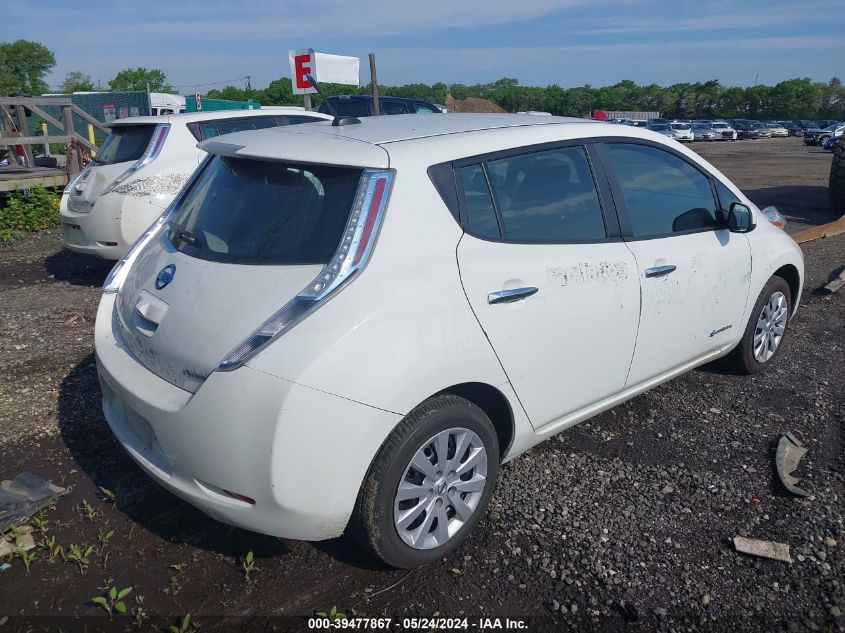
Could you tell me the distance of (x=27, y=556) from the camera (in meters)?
2.93

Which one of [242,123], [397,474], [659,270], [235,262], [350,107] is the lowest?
[397,474]

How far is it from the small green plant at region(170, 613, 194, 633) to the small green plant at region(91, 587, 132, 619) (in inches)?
9.0

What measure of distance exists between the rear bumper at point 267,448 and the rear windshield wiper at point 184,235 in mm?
688

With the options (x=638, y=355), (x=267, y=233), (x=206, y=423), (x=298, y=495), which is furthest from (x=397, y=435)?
(x=638, y=355)

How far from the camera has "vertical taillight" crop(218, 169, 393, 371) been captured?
95.1 inches

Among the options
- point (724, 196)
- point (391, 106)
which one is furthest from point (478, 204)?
point (391, 106)

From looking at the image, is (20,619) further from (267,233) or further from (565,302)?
(565,302)

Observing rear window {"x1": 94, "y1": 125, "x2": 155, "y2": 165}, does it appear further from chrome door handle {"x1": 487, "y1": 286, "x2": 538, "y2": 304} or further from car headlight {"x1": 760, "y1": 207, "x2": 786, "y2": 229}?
car headlight {"x1": 760, "y1": 207, "x2": 786, "y2": 229}

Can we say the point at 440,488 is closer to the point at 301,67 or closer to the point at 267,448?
the point at 267,448

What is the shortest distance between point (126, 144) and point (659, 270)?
231 inches

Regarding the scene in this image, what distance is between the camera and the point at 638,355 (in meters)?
3.56

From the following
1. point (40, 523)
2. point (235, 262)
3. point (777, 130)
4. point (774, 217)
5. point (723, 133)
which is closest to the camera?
point (235, 262)

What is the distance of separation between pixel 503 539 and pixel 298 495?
42.7 inches

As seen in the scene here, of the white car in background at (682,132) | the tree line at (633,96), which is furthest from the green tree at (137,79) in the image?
the white car in background at (682,132)
